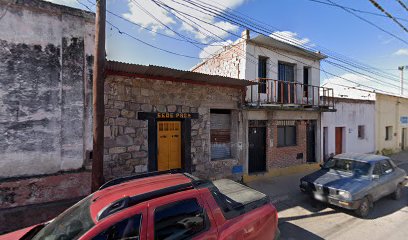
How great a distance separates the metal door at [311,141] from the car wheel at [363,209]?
233 inches

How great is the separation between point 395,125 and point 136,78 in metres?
20.4

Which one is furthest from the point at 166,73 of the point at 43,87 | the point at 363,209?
the point at 363,209

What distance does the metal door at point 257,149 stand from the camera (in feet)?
32.5

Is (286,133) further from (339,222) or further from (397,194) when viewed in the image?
(339,222)

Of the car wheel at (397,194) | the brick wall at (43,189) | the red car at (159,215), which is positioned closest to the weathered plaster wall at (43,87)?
the brick wall at (43,189)

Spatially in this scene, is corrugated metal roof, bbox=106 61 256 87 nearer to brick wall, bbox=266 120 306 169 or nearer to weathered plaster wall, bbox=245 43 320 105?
weathered plaster wall, bbox=245 43 320 105

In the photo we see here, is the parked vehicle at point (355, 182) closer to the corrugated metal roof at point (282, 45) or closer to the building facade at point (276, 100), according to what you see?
the building facade at point (276, 100)

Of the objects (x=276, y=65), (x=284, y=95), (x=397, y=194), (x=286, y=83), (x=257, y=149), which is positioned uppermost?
(x=276, y=65)

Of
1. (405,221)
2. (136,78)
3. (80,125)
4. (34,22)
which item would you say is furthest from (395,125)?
(34,22)

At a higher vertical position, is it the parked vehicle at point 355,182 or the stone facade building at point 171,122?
the stone facade building at point 171,122

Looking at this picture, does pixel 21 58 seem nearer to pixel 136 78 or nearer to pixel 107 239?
pixel 136 78

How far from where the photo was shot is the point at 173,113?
762 centimetres

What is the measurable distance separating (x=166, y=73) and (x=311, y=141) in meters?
9.02

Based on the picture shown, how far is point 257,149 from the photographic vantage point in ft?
33.2
